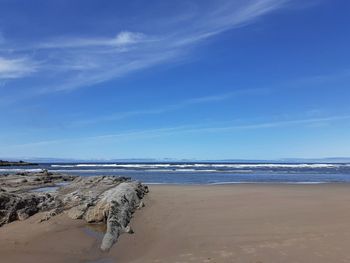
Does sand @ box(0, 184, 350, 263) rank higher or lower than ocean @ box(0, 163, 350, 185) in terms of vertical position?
lower

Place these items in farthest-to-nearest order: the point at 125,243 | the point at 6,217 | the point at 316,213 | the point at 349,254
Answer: the point at 316,213, the point at 6,217, the point at 125,243, the point at 349,254

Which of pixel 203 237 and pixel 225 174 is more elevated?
pixel 225 174

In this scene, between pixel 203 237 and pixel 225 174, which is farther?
pixel 225 174

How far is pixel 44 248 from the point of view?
324 inches

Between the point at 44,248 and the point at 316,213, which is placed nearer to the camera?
the point at 44,248

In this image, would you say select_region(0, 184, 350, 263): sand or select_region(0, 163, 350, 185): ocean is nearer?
select_region(0, 184, 350, 263): sand

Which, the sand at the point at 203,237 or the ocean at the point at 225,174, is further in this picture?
the ocean at the point at 225,174

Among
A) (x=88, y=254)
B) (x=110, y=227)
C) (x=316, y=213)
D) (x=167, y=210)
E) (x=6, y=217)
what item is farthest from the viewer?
(x=167, y=210)

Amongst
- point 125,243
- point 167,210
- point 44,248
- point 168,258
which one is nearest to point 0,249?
point 44,248

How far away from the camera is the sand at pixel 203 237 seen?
749 cm

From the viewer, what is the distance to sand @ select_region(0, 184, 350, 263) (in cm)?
749

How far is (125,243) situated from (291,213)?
5.86 metres

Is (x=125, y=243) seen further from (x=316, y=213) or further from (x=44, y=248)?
(x=316, y=213)

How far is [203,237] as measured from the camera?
359 inches
